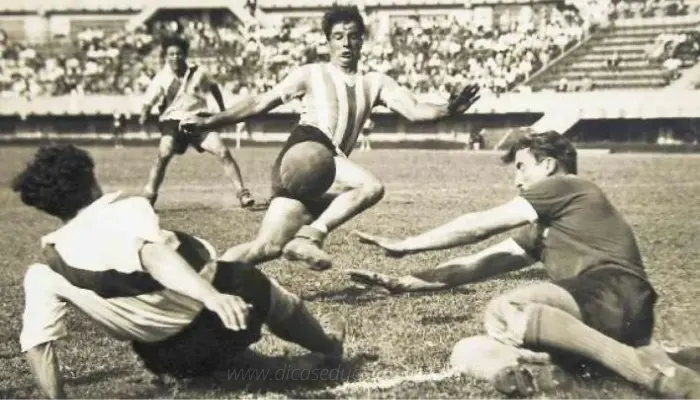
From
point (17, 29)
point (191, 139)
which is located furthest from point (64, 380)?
point (17, 29)

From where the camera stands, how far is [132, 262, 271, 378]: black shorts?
270 cm

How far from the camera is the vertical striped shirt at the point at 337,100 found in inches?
147

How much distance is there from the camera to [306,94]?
3.77 meters

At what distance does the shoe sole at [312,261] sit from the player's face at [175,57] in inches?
83.0

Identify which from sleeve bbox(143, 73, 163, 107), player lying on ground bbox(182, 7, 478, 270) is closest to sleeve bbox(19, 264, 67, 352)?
player lying on ground bbox(182, 7, 478, 270)

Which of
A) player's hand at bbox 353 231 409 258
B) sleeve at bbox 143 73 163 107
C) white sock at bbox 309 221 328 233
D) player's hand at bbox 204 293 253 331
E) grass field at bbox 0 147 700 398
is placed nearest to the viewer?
player's hand at bbox 204 293 253 331

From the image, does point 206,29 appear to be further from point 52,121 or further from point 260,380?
point 260,380

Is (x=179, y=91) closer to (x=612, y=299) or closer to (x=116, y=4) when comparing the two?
(x=612, y=299)

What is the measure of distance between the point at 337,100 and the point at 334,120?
0.09 meters

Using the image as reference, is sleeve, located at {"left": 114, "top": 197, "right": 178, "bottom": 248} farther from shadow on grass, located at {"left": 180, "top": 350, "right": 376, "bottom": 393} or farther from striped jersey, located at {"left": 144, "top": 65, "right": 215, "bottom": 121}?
striped jersey, located at {"left": 144, "top": 65, "right": 215, "bottom": 121}

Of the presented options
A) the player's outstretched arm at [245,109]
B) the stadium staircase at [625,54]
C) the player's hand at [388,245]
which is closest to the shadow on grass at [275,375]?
the player's hand at [388,245]

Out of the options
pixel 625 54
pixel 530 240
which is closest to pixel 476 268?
pixel 530 240

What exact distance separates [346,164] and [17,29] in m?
8.00

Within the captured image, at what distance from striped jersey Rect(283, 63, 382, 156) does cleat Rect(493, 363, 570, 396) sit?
1.44 metres
